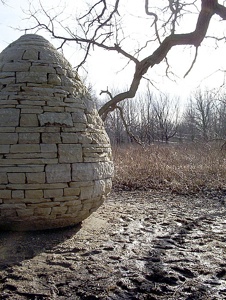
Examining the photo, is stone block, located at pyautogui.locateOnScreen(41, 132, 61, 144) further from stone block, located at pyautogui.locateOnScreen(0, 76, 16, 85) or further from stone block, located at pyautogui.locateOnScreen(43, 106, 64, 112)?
stone block, located at pyautogui.locateOnScreen(0, 76, 16, 85)

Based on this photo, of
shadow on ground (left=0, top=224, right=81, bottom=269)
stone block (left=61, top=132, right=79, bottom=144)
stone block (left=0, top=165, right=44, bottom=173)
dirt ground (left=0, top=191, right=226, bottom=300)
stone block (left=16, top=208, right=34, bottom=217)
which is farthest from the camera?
stone block (left=61, top=132, right=79, bottom=144)

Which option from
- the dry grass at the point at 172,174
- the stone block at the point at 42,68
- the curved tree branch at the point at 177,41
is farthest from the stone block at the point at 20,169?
the curved tree branch at the point at 177,41

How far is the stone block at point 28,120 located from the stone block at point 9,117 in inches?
2.2

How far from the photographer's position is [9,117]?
349cm

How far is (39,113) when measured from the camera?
355cm

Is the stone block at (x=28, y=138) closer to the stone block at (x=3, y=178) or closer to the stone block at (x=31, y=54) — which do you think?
the stone block at (x=3, y=178)

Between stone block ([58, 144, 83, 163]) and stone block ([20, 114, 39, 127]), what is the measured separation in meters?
0.38

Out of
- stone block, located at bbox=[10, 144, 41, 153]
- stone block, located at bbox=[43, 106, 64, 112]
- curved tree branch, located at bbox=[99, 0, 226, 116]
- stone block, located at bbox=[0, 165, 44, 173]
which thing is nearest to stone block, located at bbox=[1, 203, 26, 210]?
stone block, located at bbox=[0, 165, 44, 173]

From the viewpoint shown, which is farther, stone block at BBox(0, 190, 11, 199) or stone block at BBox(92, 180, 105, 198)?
stone block at BBox(92, 180, 105, 198)

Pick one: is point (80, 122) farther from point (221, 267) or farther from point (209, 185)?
point (209, 185)

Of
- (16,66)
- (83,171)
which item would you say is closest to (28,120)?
(16,66)

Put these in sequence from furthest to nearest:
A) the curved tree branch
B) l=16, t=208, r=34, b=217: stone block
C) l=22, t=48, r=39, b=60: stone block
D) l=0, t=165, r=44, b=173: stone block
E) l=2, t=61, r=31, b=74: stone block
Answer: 1. the curved tree branch
2. l=22, t=48, r=39, b=60: stone block
3. l=2, t=61, r=31, b=74: stone block
4. l=16, t=208, r=34, b=217: stone block
5. l=0, t=165, r=44, b=173: stone block

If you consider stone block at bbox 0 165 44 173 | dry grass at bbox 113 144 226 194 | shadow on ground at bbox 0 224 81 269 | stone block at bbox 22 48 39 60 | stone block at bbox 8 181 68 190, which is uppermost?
stone block at bbox 22 48 39 60

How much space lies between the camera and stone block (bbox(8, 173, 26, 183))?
3396 millimetres
